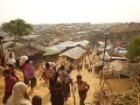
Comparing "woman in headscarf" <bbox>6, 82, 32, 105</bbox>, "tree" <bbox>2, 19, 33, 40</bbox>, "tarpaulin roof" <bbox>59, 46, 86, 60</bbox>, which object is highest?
"woman in headscarf" <bbox>6, 82, 32, 105</bbox>

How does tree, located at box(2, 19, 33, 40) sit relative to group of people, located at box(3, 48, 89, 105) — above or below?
below

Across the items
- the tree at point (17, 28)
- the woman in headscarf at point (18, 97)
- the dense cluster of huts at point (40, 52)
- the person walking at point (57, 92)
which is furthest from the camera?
the tree at point (17, 28)

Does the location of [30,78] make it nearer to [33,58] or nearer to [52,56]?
[33,58]

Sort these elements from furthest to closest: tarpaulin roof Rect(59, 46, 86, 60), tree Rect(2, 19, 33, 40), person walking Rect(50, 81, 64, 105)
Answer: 1. tree Rect(2, 19, 33, 40)
2. tarpaulin roof Rect(59, 46, 86, 60)
3. person walking Rect(50, 81, 64, 105)

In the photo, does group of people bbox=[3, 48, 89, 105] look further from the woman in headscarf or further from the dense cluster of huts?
the dense cluster of huts

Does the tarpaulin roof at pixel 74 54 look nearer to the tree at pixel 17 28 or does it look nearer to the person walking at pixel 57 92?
the tree at pixel 17 28

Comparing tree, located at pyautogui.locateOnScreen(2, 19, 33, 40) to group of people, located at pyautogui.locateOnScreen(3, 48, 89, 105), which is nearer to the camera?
group of people, located at pyautogui.locateOnScreen(3, 48, 89, 105)

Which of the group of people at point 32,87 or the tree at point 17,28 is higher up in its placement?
the group of people at point 32,87

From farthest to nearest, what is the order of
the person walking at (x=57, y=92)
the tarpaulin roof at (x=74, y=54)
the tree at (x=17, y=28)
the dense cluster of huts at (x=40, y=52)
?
the tree at (x=17, y=28) → the tarpaulin roof at (x=74, y=54) → the dense cluster of huts at (x=40, y=52) → the person walking at (x=57, y=92)

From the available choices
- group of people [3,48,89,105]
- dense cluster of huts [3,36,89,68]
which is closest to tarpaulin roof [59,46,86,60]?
dense cluster of huts [3,36,89,68]

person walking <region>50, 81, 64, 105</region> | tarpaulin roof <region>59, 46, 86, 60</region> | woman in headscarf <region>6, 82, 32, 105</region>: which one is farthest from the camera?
tarpaulin roof <region>59, 46, 86, 60</region>

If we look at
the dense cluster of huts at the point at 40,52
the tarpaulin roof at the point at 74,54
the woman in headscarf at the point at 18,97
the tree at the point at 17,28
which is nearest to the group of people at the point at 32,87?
the woman in headscarf at the point at 18,97

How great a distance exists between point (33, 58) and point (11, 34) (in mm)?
29261

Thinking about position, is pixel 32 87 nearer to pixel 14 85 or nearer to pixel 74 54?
pixel 14 85
